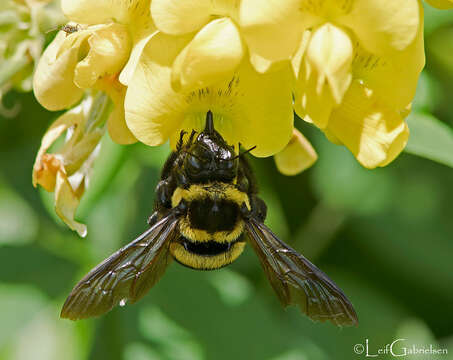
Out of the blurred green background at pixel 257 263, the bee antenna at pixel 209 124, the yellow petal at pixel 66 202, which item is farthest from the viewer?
the blurred green background at pixel 257 263

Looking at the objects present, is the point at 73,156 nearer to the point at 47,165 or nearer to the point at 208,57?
the point at 47,165

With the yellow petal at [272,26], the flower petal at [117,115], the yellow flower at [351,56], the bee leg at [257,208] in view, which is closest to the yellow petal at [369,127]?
the yellow flower at [351,56]

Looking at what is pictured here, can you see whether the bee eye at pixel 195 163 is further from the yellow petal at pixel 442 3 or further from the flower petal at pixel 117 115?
the yellow petal at pixel 442 3

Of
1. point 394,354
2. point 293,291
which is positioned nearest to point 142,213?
point 394,354

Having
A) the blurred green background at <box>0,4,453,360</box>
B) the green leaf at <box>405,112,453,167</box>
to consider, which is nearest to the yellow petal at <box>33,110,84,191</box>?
the blurred green background at <box>0,4,453,360</box>

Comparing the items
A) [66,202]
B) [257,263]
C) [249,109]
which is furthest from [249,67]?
[257,263]

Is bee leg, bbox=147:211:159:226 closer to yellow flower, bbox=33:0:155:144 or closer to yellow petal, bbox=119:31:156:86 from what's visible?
yellow flower, bbox=33:0:155:144
